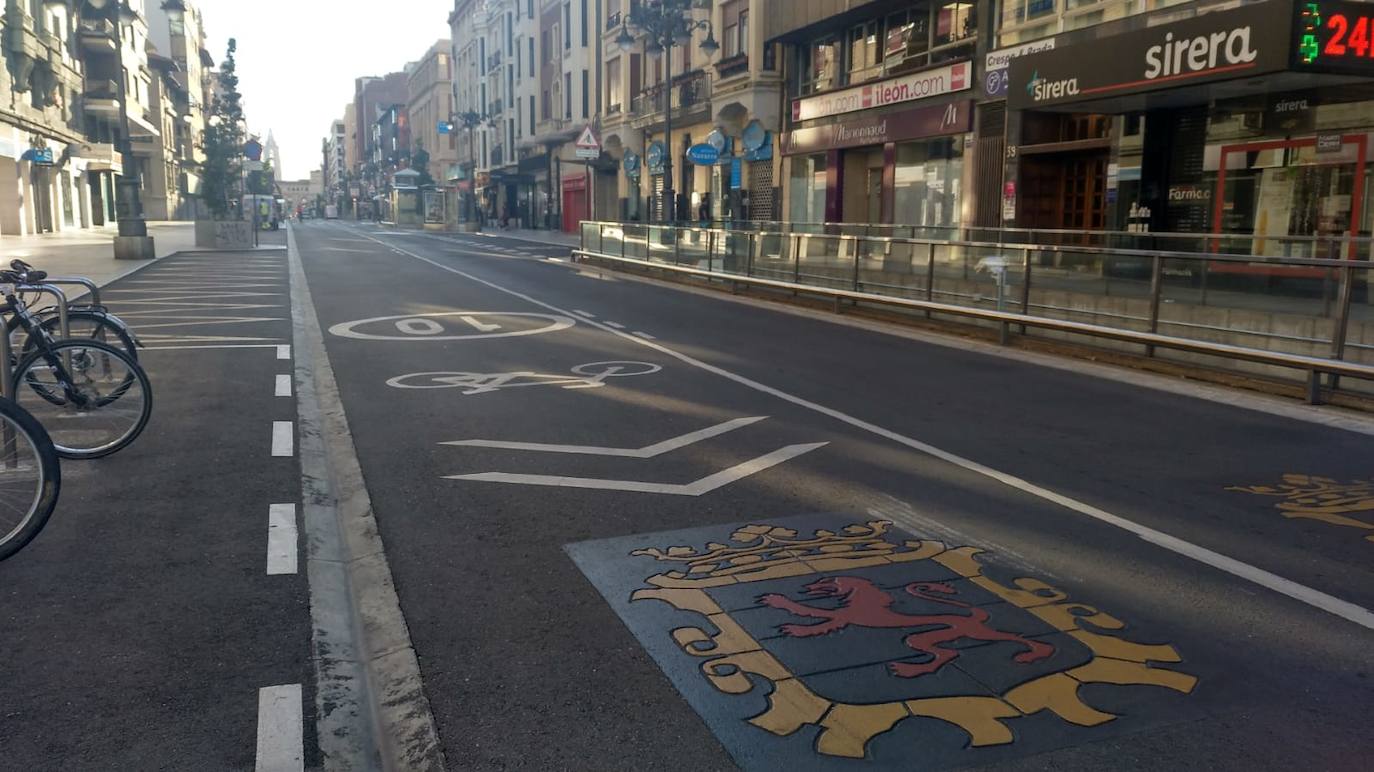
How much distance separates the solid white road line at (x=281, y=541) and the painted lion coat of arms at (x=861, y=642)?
1377mm

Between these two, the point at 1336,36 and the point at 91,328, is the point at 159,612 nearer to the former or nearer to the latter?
the point at 91,328

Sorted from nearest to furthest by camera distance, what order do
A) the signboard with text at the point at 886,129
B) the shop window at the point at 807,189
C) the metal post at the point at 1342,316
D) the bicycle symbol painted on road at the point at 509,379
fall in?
the metal post at the point at 1342,316 < the bicycle symbol painted on road at the point at 509,379 < the signboard with text at the point at 886,129 < the shop window at the point at 807,189

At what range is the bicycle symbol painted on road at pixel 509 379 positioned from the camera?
9836 millimetres

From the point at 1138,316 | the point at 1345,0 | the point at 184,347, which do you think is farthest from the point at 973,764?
the point at 1345,0

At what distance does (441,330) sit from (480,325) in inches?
29.9

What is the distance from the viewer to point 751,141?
3553 centimetres

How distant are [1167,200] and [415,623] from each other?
19621 millimetres

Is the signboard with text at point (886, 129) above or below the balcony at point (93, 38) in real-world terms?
below

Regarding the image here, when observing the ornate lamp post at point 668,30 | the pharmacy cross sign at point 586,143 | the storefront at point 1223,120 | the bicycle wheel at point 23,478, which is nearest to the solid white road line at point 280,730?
the bicycle wheel at point 23,478

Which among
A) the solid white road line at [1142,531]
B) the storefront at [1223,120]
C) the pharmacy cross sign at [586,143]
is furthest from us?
the pharmacy cross sign at [586,143]

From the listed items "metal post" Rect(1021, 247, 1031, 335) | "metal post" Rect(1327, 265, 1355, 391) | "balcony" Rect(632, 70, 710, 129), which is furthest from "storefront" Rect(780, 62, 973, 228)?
"metal post" Rect(1327, 265, 1355, 391)

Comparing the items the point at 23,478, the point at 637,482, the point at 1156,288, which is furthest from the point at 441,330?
the point at 23,478

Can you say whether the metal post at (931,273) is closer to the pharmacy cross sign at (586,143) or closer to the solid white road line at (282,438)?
the solid white road line at (282,438)

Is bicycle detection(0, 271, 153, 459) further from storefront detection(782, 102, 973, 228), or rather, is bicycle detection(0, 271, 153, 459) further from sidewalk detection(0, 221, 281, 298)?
storefront detection(782, 102, 973, 228)
